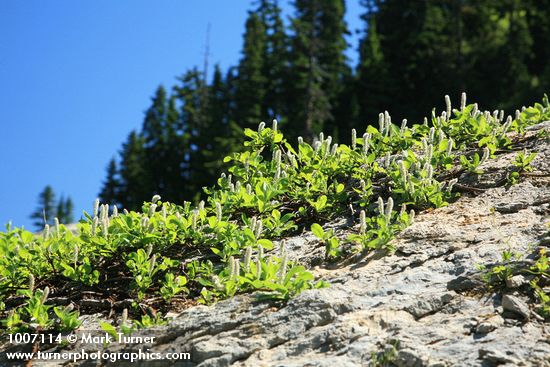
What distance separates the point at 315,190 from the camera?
6801 mm

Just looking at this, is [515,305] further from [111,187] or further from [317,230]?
[111,187]

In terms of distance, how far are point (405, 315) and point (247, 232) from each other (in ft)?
5.08

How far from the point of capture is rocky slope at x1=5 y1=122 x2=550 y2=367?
462cm

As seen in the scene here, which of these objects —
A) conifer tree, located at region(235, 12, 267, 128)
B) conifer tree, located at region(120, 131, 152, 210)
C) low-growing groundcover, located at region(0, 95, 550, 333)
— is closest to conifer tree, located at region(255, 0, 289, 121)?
conifer tree, located at region(235, 12, 267, 128)

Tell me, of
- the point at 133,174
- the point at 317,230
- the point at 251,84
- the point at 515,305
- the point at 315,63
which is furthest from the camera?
the point at 133,174

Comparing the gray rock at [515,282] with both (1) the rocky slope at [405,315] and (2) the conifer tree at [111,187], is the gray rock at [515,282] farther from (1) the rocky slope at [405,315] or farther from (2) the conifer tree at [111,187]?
(2) the conifer tree at [111,187]

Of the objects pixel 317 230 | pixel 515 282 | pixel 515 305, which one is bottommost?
pixel 515 305

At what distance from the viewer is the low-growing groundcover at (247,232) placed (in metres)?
5.62

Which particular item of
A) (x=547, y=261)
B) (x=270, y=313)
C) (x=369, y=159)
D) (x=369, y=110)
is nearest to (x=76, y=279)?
(x=270, y=313)

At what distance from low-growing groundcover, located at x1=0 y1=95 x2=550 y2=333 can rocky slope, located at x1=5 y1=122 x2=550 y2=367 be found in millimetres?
173

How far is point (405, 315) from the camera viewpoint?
16.4 feet

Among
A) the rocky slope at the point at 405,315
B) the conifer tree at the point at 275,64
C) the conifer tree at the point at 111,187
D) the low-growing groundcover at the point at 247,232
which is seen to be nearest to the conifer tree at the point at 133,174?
the conifer tree at the point at 111,187

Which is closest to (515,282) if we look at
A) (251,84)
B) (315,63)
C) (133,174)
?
(315,63)

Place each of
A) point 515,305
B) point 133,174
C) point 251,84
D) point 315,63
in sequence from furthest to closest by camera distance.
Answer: point 133,174 < point 251,84 < point 315,63 < point 515,305
